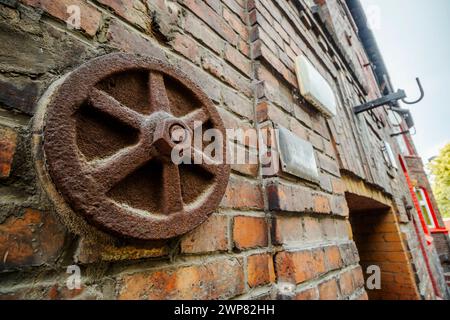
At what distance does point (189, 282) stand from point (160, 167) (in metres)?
0.25

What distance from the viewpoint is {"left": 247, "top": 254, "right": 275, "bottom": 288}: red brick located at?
0.64 metres

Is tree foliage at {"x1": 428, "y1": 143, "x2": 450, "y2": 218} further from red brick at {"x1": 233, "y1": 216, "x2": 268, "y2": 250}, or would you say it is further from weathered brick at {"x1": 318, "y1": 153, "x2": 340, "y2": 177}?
red brick at {"x1": 233, "y1": 216, "x2": 268, "y2": 250}

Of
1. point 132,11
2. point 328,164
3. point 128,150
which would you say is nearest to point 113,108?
point 128,150

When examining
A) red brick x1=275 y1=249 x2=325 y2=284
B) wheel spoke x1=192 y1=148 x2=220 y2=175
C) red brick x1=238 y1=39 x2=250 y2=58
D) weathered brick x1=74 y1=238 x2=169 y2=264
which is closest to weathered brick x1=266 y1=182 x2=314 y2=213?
red brick x1=275 y1=249 x2=325 y2=284

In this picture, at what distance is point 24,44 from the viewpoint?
0.39 metres

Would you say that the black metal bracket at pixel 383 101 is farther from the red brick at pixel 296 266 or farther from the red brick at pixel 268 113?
the red brick at pixel 296 266

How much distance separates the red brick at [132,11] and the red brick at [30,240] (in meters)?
0.44

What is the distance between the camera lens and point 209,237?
0.57 metres

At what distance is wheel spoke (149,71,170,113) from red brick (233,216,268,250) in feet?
1.10

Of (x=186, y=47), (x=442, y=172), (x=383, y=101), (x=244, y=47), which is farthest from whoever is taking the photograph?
(x=442, y=172)

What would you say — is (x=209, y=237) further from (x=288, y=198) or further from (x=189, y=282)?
(x=288, y=198)

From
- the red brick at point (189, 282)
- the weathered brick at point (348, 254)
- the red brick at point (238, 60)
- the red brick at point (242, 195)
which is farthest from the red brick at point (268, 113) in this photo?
the weathered brick at point (348, 254)
